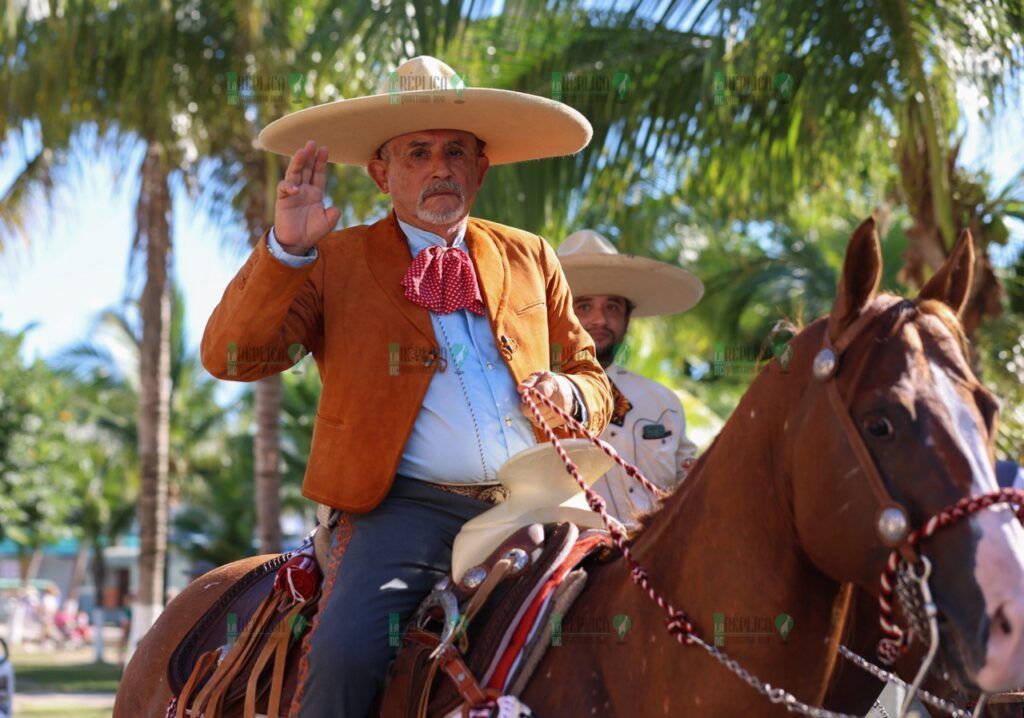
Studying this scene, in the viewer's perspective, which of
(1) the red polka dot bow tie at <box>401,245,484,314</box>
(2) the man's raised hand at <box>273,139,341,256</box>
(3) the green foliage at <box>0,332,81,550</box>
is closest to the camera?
(2) the man's raised hand at <box>273,139,341,256</box>

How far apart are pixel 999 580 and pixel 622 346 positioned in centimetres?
A: 447

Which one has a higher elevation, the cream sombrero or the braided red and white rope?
the cream sombrero

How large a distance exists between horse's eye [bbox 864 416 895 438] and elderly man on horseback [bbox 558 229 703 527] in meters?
3.54

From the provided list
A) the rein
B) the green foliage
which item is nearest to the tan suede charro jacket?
the rein

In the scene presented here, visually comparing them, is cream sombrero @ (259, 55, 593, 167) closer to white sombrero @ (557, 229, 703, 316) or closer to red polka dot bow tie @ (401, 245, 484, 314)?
red polka dot bow tie @ (401, 245, 484, 314)

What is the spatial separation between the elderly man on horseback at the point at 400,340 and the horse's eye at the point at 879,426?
1.17 meters

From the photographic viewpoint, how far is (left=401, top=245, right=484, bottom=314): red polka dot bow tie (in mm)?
3695

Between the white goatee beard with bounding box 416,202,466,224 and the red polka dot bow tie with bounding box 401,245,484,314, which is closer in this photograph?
the red polka dot bow tie with bounding box 401,245,484,314

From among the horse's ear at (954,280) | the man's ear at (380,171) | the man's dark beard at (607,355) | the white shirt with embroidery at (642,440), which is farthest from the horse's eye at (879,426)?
the man's dark beard at (607,355)

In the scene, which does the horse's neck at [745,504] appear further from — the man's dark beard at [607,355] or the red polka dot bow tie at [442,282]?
the man's dark beard at [607,355]

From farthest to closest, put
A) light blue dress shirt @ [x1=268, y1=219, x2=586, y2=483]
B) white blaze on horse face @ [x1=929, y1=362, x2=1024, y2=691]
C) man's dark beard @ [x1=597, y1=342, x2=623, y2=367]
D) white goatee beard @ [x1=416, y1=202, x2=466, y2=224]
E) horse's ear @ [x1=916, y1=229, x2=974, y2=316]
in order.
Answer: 1. man's dark beard @ [x1=597, y1=342, x2=623, y2=367]
2. white goatee beard @ [x1=416, y1=202, x2=466, y2=224]
3. light blue dress shirt @ [x1=268, y1=219, x2=586, y2=483]
4. horse's ear @ [x1=916, y1=229, x2=974, y2=316]
5. white blaze on horse face @ [x1=929, y1=362, x2=1024, y2=691]

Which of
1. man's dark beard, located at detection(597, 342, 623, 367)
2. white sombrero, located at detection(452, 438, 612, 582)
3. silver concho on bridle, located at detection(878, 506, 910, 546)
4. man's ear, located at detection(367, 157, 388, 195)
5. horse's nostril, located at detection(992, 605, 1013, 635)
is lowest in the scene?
man's dark beard, located at detection(597, 342, 623, 367)

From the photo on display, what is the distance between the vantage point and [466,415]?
142 inches

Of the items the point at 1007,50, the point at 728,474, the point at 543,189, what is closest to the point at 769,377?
the point at 728,474
